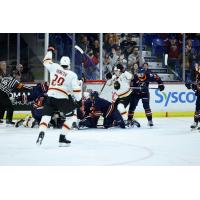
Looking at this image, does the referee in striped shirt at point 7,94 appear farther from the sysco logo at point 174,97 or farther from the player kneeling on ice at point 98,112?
the sysco logo at point 174,97

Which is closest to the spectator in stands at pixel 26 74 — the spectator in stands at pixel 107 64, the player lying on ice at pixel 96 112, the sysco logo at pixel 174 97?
the spectator in stands at pixel 107 64

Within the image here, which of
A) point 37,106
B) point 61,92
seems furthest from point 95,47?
point 61,92

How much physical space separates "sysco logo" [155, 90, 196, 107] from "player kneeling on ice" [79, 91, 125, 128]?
72.7 inches

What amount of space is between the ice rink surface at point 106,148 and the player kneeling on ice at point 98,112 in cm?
15

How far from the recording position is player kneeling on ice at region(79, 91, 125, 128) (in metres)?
6.57

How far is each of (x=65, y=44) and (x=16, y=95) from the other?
3.63ft

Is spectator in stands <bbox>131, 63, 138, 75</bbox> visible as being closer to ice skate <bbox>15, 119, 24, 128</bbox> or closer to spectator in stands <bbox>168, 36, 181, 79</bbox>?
spectator in stands <bbox>168, 36, 181, 79</bbox>

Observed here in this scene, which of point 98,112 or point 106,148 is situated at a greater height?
point 98,112

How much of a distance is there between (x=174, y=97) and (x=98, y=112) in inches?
89.6

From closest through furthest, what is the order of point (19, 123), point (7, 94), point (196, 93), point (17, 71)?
point (196, 93), point (19, 123), point (7, 94), point (17, 71)

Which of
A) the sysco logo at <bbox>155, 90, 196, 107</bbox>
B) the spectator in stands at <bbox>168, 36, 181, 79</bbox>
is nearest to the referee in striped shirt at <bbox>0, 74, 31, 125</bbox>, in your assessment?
the sysco logo at <bbox>155, 90, 196, 107</bbox>

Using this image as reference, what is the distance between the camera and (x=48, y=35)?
671cm

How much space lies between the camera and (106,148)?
17.0 feet

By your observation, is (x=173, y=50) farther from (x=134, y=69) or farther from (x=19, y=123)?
(x=19, y=123)
